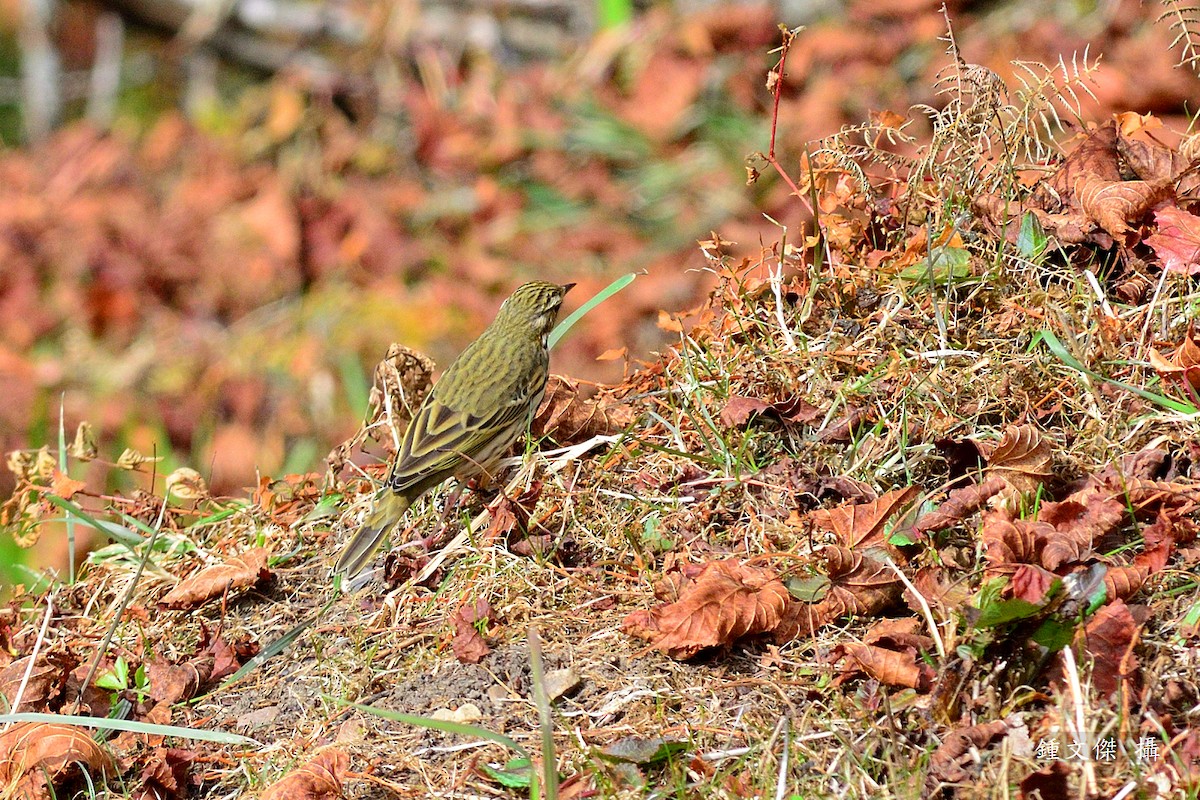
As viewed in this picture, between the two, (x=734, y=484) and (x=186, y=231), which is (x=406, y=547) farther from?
(x=186, y=231)

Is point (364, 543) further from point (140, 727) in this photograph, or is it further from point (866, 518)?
point (866, 518)

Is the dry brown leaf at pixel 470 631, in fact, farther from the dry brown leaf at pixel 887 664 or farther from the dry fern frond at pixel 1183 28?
the dry fern frond at pixel 1183 28

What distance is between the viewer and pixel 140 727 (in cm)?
336

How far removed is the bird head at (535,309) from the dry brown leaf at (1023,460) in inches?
86.9

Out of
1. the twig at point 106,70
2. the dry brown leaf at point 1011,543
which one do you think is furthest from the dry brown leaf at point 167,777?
the twig at point 106,70

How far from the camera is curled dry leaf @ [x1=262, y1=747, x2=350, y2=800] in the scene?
3.11 m

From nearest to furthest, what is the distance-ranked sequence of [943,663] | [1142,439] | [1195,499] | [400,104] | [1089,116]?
[943,663] < [1195,499] < [1142,439] < [1089,116] < [400,104]

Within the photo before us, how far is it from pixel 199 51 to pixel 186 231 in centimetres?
230

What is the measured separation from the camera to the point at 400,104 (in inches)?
427

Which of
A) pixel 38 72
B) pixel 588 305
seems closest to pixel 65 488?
pixel 588 305

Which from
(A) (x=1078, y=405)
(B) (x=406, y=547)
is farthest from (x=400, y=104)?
(A) (x=1078, y=405)

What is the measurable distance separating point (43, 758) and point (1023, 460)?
2.70 m

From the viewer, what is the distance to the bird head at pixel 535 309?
5230 millimetres

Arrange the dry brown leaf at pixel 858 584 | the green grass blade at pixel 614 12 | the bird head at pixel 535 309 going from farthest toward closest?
the green grass blade at pixel 614 12, the bird head at pixel 535 309, the dry brown leaf at pixel 858 584
